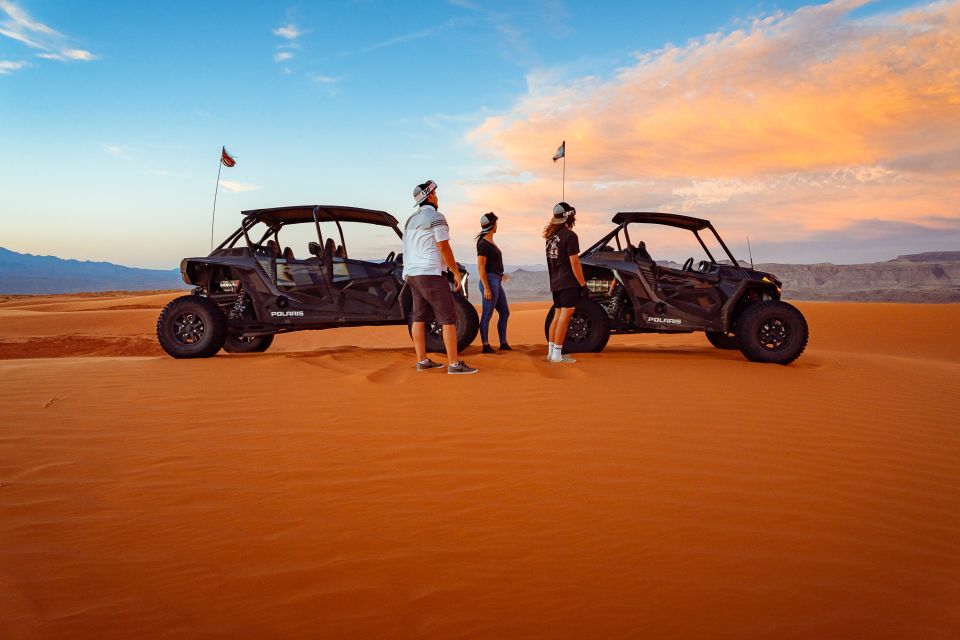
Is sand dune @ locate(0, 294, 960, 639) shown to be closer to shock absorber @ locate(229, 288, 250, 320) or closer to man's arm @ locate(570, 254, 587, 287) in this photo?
man's arm @ locate(570, 254, 587, 287)

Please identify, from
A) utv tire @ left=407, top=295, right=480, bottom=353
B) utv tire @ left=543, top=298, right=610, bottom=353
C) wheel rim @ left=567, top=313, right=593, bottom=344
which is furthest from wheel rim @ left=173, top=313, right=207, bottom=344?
wheel rim @ left=567, top=313, right=593, bottom=344

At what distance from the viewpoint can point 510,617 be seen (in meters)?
2.05

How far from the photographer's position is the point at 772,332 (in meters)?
8.04

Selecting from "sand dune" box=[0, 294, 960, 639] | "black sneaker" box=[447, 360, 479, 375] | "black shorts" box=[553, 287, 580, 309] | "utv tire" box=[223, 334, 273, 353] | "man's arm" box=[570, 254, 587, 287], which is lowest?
"sand dune" box=[0, 294, 960, 639]

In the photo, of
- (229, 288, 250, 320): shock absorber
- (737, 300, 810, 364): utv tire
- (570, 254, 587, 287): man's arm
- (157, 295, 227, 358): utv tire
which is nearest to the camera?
(570, 254, 587, 287): man's arm

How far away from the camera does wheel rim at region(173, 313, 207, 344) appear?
8242 millimetres

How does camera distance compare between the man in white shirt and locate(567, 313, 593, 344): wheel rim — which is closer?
the man in white shirt

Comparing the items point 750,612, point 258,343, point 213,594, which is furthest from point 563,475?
point 258,343

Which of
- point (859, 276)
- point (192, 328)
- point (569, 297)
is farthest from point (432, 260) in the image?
point (859, 276)

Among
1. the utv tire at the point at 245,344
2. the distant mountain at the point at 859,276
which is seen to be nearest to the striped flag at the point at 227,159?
the utv tire at the point at 245,344

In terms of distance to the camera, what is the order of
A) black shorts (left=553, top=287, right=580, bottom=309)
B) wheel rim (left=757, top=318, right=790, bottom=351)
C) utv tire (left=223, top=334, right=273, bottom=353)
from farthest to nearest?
utv tire (left=223, top=334, right=273, bottom=353)
wheel rim (left=757, top=318, right=790, bottom=351)
black shorts (left=553, top=287, right=580, bottom=309)

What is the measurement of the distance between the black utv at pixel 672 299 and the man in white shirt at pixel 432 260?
2.46 meters

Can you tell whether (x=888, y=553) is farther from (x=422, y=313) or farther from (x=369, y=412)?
(x=422, y=313)

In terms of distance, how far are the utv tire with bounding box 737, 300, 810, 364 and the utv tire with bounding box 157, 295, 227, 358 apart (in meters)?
6.61
